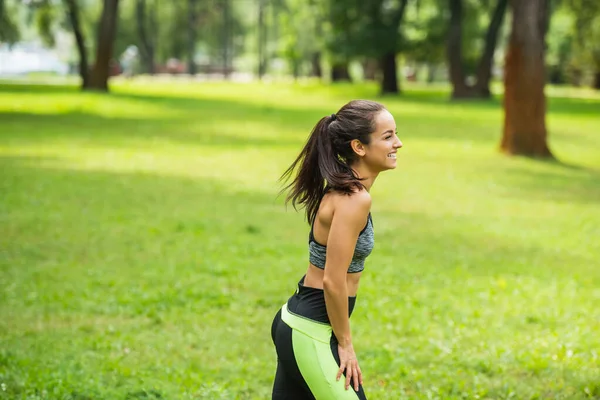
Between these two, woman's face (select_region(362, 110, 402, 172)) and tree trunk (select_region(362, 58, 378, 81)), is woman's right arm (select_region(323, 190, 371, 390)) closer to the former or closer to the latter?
woman's face (select_region(362, 110, 402, 172))

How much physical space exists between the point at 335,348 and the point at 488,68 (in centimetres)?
4277

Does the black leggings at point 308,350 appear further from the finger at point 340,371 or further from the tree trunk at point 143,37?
the tree trunk at point 143,37

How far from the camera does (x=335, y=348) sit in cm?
367

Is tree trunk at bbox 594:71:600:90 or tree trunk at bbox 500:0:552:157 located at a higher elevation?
tree trunk at bbox 500:0:552:157

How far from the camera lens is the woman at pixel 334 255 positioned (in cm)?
356

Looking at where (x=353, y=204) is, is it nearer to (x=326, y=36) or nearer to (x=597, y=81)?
(x=326, y=36)

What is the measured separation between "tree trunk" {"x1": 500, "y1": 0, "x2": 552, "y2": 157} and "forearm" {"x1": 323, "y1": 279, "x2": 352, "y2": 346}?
54.8 feet

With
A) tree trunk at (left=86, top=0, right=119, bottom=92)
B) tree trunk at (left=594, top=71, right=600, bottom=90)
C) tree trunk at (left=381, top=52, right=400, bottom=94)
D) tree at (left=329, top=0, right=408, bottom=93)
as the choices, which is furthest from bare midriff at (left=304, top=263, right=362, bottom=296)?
tree trunk at (left=594, top=71, right=600, bottom=90)

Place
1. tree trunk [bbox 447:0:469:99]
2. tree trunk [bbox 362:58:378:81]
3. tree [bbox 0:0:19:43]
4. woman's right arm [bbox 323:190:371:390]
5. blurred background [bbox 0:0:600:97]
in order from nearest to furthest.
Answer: woman's right arm [bbox 323:190:371:390]
tree [bbox 0:0:19:43]
tree trunk [bbox 447:0:469:99]
blurred background [bbox 0:0:600:97]
tree trunk [bbox 362:58:378:81]

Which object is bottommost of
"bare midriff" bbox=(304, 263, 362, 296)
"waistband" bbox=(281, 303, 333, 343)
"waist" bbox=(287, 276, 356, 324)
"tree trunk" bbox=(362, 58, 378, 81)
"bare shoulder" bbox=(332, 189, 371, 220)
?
"tree trunk" bbox=(362, 58, 378, 81)

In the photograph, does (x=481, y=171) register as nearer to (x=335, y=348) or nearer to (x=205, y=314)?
(x=205, y=314)

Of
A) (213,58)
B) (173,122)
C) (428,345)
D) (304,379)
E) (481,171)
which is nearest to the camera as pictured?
(304,379)

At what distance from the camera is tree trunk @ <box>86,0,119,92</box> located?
129ft

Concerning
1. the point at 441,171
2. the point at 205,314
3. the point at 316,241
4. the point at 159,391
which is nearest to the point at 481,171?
the point at 441,171
